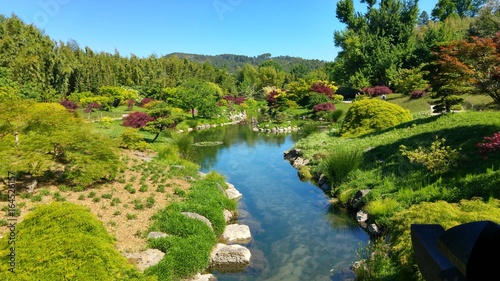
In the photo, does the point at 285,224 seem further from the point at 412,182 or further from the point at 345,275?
the point at 412,182

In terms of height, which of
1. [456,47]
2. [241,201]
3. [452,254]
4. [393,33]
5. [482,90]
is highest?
[393,33]

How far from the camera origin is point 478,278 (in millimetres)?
2250

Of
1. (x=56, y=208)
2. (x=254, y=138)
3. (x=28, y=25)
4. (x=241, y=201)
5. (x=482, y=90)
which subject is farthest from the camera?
(x=28, y=25)

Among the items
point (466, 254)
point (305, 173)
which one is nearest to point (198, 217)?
point (466, 254)

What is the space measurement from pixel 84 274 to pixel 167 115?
18.5 metres

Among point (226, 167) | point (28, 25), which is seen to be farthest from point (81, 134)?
point (28, 25)

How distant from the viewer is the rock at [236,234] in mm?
8461

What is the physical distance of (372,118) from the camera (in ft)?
61.5

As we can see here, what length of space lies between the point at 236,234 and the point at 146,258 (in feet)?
9.17

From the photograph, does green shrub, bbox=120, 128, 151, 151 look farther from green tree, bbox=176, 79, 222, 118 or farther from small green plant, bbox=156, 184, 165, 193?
green tree, bbox=176, 79, 222, 118

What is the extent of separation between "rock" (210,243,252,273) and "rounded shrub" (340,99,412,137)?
506 inches

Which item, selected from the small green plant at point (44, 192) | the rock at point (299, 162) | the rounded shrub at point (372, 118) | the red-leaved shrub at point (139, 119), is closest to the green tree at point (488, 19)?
the rounded shrub at point (372, 118)

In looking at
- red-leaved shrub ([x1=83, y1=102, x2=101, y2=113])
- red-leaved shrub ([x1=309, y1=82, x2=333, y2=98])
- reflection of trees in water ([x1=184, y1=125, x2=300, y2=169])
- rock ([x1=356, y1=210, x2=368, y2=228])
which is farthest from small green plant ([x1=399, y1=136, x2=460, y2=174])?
red-leaved shrub ([x1=309, y1=82, x2=333, y2=98])

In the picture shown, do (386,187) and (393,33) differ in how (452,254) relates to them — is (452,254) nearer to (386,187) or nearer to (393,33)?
(386,187)
